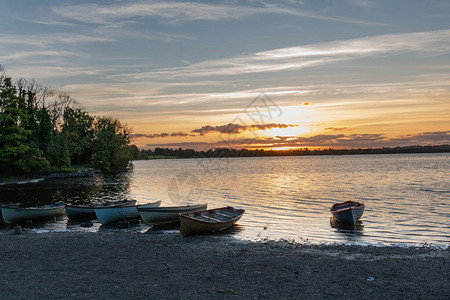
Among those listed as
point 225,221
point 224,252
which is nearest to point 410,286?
point 224,252

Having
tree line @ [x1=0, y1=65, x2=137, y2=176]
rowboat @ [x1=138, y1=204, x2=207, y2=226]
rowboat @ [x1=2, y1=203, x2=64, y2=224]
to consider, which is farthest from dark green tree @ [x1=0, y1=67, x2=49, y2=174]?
rowboat @ [x1=138, y1=204, x2=207, y2=226]

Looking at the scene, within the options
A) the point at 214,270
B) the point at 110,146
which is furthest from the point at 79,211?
the point at 110,146

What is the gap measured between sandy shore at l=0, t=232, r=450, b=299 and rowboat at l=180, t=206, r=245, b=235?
1.82 metres

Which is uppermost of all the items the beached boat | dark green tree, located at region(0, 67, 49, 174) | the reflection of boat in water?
dark green tree, located at region(0, 67, 49, 174)

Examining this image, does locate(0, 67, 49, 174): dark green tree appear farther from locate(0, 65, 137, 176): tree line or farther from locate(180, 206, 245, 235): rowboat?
locate(180, 206, 245, 235): rowboat

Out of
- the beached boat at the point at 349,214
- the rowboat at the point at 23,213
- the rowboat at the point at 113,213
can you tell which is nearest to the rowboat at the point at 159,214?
the rowboat at the point at 113,213

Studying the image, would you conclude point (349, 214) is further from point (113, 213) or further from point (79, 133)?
point (79, 133)

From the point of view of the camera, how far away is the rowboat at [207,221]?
19.8 m

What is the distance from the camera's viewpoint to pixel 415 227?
22.7m

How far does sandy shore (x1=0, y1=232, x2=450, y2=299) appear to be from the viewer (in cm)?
1031

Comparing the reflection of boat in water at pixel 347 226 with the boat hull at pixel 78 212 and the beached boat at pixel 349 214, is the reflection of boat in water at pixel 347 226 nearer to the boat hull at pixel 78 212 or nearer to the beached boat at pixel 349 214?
the beached boat at pixel 349 214

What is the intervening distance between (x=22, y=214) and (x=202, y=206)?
1297 centimetres

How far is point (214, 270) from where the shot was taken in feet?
41.6

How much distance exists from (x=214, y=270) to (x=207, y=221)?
8.23 m
